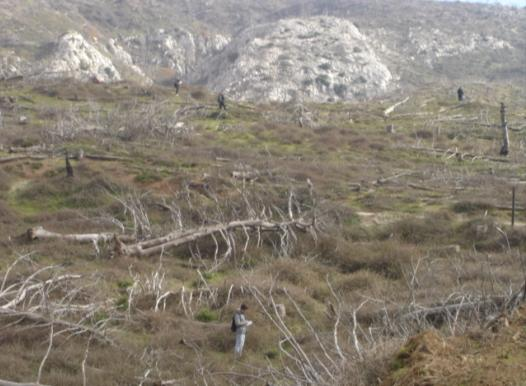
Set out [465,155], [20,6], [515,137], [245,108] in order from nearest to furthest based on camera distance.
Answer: [465,155] → [515,137] → [245,108] → [20,6]

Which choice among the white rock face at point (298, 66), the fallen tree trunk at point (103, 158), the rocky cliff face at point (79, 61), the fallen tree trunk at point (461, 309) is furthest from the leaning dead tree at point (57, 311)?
the rocky cliff face at point (79, 61)

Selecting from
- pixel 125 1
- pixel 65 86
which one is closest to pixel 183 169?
pixel 65 86

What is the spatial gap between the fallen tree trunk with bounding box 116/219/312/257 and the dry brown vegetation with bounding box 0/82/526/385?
285 mm

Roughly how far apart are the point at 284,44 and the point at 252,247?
7760 cm

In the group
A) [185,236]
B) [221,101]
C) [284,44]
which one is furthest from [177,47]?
[185,236]

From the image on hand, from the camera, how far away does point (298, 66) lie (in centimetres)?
8444

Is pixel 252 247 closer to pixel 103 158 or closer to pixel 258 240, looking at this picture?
pixel 258 240

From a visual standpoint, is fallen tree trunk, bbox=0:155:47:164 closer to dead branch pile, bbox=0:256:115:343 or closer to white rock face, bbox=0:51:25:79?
dead branch pile, bbox=0:256:115:343

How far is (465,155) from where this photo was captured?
33406 millimetres

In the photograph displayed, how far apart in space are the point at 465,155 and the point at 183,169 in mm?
16198

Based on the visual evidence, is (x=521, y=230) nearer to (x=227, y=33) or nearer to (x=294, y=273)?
(x=294, y=273)

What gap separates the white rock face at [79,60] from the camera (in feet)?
275

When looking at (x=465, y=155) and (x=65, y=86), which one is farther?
(x=65, y=86)

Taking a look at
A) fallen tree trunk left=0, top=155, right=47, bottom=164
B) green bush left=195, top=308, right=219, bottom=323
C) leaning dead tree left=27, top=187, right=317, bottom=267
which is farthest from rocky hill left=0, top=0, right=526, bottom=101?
green bush left=195, top=308, right=219, bottom=323
